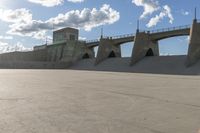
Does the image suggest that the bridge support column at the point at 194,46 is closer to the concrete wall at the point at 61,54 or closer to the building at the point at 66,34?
the concrete wall at the point at 61,54

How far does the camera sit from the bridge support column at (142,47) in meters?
68.6

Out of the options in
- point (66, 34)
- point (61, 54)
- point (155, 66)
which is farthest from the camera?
point (66, 34)

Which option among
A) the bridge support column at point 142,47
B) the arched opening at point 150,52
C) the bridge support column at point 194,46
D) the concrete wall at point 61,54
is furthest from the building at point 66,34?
the bridge support column at point 194,46

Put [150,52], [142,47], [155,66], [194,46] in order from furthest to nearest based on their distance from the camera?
[150,52], [142,47], [155,66], [194,46]

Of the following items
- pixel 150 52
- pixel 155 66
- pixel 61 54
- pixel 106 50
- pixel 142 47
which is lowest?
pixel 155 66

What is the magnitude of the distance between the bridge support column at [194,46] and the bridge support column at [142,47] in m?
15.7

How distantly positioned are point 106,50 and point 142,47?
47.6 feet

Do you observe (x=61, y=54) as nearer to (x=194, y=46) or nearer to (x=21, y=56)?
(x=21, y=56)

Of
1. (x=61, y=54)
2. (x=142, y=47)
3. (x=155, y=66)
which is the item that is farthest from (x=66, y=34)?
(x=155, y=66)

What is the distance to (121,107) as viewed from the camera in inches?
410

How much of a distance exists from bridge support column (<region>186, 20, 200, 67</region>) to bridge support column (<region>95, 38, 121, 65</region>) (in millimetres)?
29890

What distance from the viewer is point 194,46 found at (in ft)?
182

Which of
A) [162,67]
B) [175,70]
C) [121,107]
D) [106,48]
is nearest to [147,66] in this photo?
[162,67]

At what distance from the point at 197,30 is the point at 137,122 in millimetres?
51472
